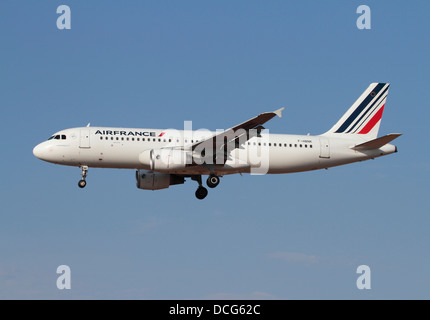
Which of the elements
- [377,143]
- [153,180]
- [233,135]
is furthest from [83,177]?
[377,143]

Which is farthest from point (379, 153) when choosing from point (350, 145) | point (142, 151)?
point (142, 151)

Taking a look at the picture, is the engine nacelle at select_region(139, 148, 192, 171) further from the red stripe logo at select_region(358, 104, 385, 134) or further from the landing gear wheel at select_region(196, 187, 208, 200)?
the red stripe logo at select_region(358, 104, 385, 134)

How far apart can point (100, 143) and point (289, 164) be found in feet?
43.6

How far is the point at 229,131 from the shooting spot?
5291 centimetres

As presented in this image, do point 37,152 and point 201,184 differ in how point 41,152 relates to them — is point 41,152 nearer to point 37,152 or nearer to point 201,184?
point 37,152

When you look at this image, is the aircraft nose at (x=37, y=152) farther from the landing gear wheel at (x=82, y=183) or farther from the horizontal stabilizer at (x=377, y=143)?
the horizontal stabilizer at (x=377, y=143)

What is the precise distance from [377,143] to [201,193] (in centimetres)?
1289

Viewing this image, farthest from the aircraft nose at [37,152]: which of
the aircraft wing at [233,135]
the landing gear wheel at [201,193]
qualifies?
the landing gear wheel at [201,193]

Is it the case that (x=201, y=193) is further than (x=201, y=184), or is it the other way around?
(x=201, y=184)

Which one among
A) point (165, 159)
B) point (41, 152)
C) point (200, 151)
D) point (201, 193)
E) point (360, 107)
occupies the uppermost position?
point (360, 107)

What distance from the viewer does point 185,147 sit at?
54750mm

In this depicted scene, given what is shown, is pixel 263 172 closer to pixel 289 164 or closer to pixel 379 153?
pixel 289 164

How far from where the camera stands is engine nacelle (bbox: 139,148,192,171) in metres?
53.4

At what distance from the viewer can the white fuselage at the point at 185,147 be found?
179 ft
